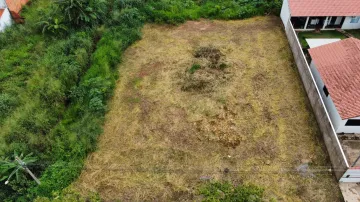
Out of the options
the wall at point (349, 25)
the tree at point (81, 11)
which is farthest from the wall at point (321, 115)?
the tree at point (81, 11)

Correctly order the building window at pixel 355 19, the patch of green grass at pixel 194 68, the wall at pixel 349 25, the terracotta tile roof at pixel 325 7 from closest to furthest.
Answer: the patch of green grass at pixel 194 68, the terracotta tile roof at pixel 325 7, the building window at pixel 355 19, the wall at pixel 349 25

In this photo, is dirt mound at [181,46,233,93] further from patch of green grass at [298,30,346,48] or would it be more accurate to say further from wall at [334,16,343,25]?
wall at [334,16,343,25]

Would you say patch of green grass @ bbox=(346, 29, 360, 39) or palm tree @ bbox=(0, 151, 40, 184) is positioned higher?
patch of green grass @ bbox=(346, 29, 360, 39)

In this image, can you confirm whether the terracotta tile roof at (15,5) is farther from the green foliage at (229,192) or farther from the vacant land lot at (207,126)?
the green foliage at (229,192)

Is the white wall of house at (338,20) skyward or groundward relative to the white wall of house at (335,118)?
skyward

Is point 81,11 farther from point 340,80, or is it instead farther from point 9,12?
point 340,80

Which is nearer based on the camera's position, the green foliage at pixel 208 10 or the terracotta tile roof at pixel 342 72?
the terracotta tile roof at pixel 342 72

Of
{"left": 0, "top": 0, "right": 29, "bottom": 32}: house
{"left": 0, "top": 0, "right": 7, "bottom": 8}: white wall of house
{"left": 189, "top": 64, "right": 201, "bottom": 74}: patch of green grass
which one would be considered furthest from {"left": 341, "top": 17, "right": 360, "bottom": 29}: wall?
{"left": 0, "top": 0, "right": 7, "bottom": 8}: white wall of house
